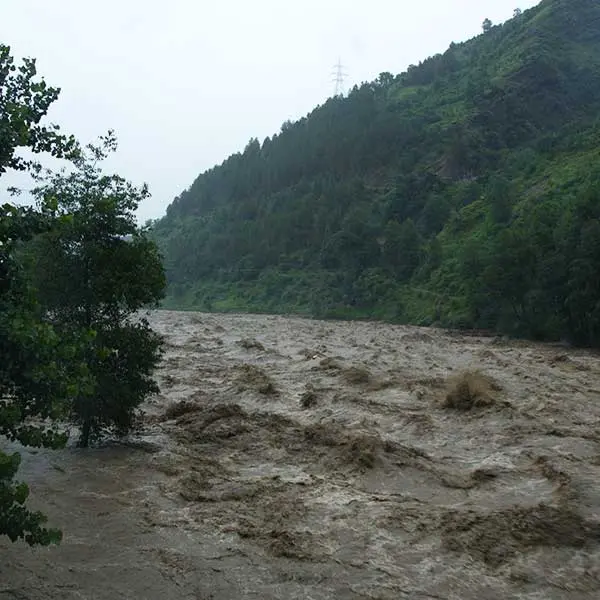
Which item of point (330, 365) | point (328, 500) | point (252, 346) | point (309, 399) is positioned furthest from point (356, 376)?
point (328, 500)

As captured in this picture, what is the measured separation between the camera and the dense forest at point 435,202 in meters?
49.8

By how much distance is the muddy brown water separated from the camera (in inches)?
381

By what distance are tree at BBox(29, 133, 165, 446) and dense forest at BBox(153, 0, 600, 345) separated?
113 feet

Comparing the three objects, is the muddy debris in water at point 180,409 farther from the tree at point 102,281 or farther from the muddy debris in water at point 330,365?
the muddy debris in water at point 330,365

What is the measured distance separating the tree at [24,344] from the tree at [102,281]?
6.89 meters

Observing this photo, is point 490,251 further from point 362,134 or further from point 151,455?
point 362,134

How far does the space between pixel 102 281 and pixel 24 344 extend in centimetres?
903

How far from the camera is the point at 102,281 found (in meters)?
15.1

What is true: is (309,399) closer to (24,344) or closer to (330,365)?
(330,365)

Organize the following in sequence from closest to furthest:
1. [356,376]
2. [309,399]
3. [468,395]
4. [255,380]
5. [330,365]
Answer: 1. [468,395]
2. [309,399]
3. [255,380]
4. [356,376]
5. [330,365]

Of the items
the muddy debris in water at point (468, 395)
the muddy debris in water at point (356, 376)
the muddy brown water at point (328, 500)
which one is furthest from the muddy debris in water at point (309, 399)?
the muddy debris in water at point (468, 395)

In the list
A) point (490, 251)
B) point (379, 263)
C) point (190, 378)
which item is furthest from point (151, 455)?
point (379, 263)

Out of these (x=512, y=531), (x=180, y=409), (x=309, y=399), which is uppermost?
(x=309, y=399)

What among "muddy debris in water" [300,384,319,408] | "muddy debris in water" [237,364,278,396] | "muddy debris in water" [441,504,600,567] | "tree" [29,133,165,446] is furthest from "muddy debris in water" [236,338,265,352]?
"muddy debris in water" [441,504,600,567]
